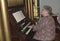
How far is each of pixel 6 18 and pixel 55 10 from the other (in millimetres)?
4137

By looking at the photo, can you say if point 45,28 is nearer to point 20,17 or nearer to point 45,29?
point 45,29

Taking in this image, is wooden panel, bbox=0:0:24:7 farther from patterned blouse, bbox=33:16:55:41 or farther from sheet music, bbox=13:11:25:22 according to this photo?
patterned blouse, bbox=33:16:55:41

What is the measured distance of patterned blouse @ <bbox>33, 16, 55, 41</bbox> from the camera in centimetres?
225

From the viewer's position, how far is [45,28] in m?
2.27

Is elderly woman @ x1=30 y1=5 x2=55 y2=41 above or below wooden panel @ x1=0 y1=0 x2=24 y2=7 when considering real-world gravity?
below

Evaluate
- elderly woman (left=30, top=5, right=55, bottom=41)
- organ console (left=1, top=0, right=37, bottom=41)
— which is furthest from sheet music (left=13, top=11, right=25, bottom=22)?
elderly woman (left=30, top=5, right=55, bottom=41)

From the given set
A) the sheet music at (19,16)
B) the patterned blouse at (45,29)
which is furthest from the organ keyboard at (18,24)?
the patterned blouse at (45,29)

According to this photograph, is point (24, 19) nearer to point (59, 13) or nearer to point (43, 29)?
point (43, 29)

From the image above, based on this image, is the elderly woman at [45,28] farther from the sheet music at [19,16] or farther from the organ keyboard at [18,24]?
the sheet music at [19,16]

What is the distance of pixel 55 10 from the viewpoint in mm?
4645

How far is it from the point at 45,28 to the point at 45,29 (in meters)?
0.01

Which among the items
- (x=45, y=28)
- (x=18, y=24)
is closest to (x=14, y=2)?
(x=18, y=24)

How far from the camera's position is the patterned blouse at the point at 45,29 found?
88.7 inches

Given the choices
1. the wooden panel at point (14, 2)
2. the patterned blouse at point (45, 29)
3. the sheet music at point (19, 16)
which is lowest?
the patterned blouse at point (45, 29)
